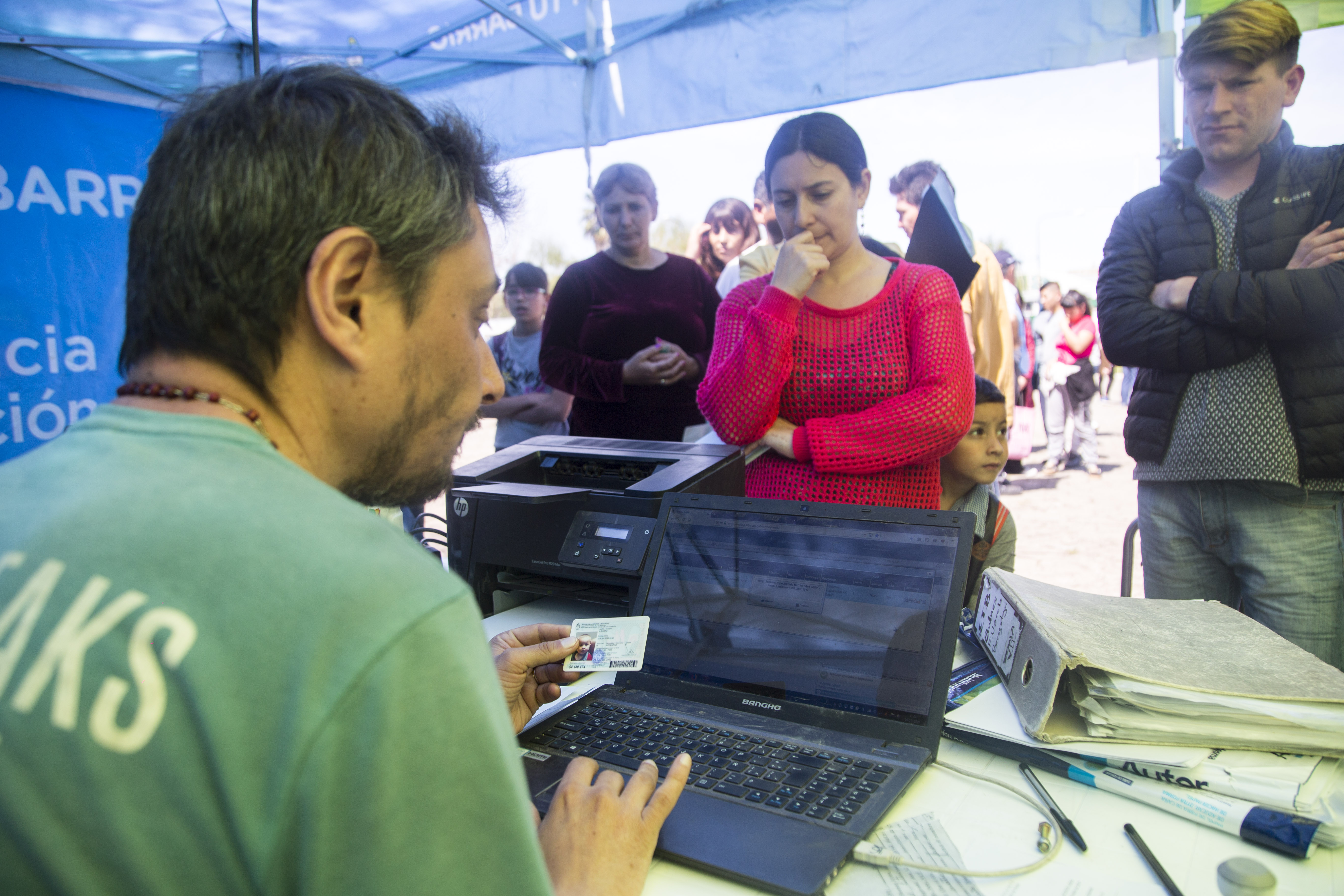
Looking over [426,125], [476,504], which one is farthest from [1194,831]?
[476,504]

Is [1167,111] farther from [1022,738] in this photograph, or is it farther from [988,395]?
[1022,738]

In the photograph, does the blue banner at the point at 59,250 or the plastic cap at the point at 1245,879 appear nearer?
the plastic cap at the point at 1245,879

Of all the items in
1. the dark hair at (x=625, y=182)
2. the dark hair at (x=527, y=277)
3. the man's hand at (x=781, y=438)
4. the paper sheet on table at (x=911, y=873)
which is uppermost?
the dark hair at (x=625, y=182)

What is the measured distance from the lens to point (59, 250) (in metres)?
→ 2.22

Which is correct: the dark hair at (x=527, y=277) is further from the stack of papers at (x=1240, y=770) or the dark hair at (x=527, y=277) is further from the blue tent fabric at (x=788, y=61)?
the stack of papers at (x=1240, y=770)

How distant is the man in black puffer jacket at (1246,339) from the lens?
1.81 m

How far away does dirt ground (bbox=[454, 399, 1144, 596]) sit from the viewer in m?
4.32

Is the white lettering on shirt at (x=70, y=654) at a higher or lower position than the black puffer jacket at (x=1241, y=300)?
lower

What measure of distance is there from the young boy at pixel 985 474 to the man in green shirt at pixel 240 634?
5.63 ft

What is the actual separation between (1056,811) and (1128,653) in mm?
248

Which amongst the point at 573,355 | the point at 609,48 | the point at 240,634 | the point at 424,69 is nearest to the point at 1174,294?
the point at 573,355

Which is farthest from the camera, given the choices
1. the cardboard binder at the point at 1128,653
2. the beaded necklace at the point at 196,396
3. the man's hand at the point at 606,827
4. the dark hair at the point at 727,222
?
the dark hair at the point at 727,222

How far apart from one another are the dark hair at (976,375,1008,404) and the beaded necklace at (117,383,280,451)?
1998 millimetres

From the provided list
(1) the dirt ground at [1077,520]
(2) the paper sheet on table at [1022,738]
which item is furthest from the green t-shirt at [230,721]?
(1) the dirt ground at [1077,520]
